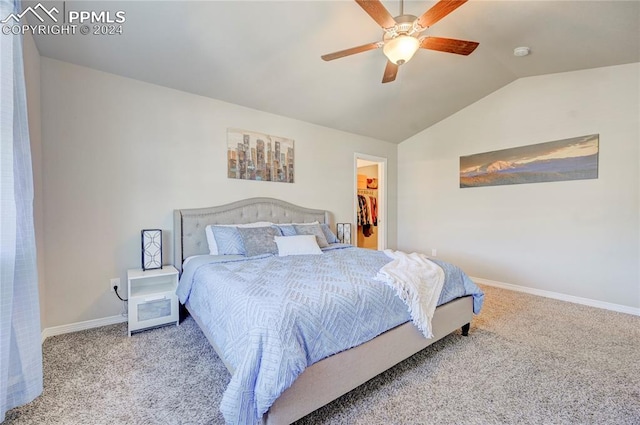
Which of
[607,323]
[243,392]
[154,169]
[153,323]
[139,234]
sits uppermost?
[154,169]

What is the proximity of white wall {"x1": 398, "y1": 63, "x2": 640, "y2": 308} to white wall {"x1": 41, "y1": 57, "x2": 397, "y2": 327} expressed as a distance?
3494mm

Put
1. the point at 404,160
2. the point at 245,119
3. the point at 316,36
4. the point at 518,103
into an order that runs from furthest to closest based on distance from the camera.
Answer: the point at 404,160
the point at 518,103
the point at 245,119
the point at 316,36

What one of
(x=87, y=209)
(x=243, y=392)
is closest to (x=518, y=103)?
(x=243, y=392)

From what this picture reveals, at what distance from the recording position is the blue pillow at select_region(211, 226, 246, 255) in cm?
298

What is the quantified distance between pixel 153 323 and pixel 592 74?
5.74 metres

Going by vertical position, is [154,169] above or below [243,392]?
above

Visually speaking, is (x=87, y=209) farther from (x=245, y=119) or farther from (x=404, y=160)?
(x=404, y=160)

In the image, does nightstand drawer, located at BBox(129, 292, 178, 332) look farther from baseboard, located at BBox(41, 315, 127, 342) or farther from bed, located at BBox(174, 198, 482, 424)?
baseboard, located at BBox(41, 315, 127, 342)

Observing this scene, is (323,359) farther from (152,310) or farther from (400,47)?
(400,47)

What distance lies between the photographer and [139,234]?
2910mm

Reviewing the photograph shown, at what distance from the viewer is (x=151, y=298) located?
2.57 meters

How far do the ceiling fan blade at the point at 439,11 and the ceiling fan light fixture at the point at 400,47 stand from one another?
0.38 ft

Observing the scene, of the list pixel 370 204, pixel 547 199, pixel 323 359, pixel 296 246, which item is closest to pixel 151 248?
pixel 296 246

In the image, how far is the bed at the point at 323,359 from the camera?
1390mm
